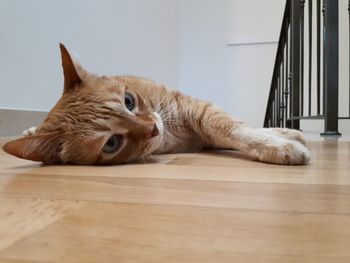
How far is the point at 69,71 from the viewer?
4.17ft

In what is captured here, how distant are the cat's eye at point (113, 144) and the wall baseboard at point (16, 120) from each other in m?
1.27

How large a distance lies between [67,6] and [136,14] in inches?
63.6

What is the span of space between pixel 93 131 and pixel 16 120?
1369 millimetres

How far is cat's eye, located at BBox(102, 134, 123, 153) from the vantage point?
1.20 metres

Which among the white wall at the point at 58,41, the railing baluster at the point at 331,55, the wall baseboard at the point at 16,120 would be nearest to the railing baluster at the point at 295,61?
the railing baluster at the point at 331,55

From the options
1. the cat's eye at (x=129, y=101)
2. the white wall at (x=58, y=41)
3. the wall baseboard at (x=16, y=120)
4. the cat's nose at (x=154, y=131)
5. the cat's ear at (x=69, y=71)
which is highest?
the white wall at (x=58, y=41)

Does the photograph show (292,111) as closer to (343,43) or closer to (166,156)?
(166,156)

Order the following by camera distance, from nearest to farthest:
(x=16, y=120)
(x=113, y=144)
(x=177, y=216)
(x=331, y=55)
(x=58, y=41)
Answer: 1. (x=177, y=216)
2. (x=113, y=144)
3. (x=331, y=55)
4. (x=16, y=120)
5. (x=58, y=41)

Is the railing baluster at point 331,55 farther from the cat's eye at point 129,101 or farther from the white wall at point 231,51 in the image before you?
the white wall at point 231,51

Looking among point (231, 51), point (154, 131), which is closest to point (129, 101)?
point (154, 131)

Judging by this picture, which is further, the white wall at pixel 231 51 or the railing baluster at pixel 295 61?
the white wall at pixel 231 51

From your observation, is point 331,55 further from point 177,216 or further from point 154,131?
point 177,216

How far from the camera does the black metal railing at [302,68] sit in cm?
221

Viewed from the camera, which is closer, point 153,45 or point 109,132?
point 109,132
